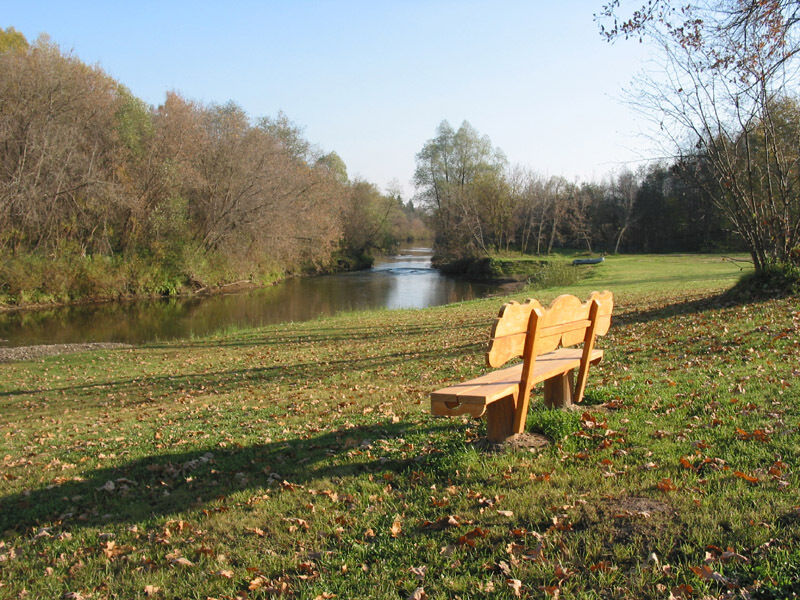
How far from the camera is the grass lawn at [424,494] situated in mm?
3105

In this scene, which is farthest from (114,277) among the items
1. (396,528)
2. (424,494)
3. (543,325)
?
(396,528)

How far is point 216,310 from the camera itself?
31.7 meters

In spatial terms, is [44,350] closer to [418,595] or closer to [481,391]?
[481,391]

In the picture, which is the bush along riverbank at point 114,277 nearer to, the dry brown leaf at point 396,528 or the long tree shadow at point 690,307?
the long tree shadow at point 690,307

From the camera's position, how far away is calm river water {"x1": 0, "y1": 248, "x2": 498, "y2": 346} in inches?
965

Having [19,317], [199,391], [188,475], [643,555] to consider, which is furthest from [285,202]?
[643,555]

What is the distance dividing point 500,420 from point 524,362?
576mm

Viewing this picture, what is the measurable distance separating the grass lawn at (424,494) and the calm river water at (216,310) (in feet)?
55.0

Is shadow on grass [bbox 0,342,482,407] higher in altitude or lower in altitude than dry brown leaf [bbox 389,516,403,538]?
lower

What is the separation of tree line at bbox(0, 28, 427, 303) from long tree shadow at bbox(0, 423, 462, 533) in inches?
1193

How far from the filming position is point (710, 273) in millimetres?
27641

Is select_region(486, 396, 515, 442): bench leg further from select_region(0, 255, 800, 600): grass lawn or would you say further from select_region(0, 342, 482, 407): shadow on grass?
select_region(0, 342, 482, 407): shadow on grass

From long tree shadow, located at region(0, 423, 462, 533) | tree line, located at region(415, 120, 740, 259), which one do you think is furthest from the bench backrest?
tree line, located at region(415, 120, 740, 259)

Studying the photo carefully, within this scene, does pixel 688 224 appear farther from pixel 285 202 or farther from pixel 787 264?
pixel 787 264
